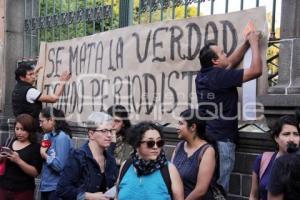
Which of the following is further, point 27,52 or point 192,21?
point 27,52

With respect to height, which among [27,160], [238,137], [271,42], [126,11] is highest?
[126,11]

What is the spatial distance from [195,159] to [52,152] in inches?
78.2

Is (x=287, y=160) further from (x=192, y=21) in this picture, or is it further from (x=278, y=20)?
(x=192, y=21)

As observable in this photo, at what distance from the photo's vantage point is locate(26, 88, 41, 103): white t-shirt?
7.43m

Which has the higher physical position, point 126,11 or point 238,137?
point 126,11

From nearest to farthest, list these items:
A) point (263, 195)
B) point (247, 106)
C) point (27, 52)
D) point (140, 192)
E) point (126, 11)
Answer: point (140, 192), point (263, 195), point (247, 106), point (126, 11), point (27, 52)

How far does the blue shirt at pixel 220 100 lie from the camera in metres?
4.91

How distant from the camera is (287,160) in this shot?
10.9ft

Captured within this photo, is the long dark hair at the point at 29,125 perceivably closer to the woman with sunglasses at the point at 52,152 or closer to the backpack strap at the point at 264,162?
the woman with sunglasses at the point at 52,152

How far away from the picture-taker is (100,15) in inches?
308

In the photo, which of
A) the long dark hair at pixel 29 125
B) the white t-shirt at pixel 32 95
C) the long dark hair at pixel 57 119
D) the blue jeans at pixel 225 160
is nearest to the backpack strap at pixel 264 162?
the blue jeans at pixel 225 160

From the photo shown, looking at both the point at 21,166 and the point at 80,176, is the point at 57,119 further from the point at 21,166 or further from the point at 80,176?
the point at 80,176

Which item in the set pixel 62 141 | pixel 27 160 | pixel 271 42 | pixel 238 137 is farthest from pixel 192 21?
pixel 27 160

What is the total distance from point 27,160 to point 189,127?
2182mm
